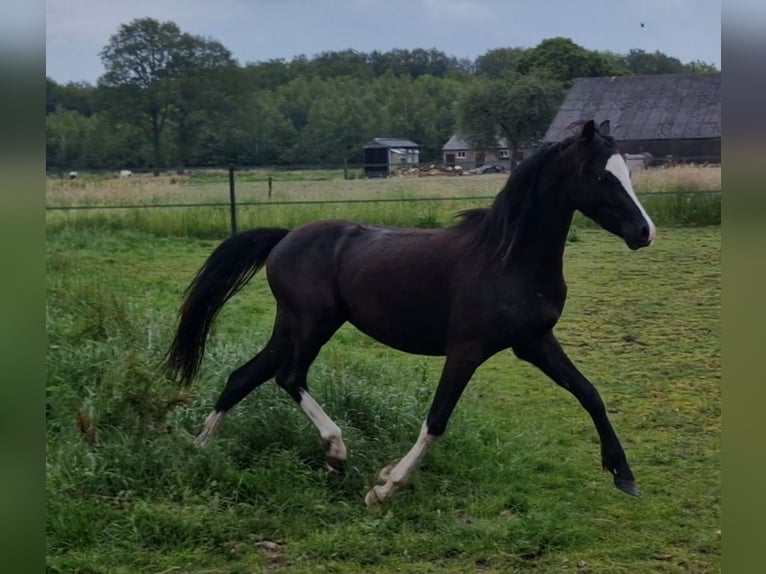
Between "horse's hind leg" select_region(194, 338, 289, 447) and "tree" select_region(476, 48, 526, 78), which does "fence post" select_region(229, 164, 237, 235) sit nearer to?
"horse's hind leg" select_region(194, 338, 289, 447)

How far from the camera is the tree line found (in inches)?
167

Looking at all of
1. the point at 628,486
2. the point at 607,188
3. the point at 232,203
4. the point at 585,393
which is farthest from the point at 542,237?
the point at 232,203

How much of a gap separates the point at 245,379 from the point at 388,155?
1249 mm

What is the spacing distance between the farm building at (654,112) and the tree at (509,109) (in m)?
0.08

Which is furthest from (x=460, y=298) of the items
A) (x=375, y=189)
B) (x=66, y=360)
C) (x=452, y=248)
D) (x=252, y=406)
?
(x=66, y=360)

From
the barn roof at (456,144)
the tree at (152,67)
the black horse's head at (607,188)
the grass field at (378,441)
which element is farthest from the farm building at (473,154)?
the tree at (152,67)

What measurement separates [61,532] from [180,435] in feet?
2.18

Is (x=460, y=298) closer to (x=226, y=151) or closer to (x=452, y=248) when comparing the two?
(x=452, y=248)

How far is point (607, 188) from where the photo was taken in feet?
11.7

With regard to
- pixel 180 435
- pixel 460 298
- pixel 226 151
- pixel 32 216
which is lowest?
pixel 180 435

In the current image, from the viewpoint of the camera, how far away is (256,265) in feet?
13.9

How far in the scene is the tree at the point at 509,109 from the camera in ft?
13.8

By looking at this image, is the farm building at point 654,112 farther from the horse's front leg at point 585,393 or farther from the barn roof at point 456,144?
the horse's front leg at point 585,393

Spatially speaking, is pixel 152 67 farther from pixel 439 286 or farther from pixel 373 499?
pixel 373 499
